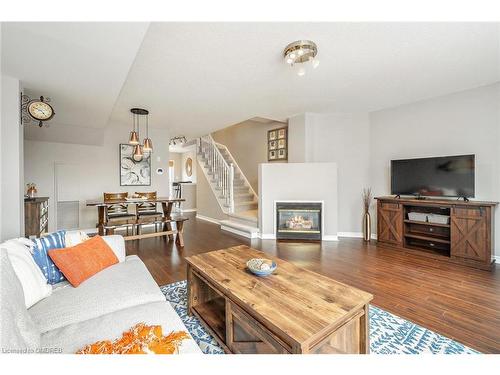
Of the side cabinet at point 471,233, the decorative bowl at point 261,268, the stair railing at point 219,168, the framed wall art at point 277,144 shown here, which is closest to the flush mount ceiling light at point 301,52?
the decorative bowl at point 261,268

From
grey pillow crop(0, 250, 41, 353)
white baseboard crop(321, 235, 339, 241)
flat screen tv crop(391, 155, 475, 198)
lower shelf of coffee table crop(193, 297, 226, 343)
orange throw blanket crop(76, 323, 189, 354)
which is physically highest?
flat screen tv crop(391, 155, 475, 198)

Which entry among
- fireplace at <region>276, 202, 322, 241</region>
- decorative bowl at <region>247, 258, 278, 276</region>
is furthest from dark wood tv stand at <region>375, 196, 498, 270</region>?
decorative bowl at <region>247, 258, 278, 276</region>

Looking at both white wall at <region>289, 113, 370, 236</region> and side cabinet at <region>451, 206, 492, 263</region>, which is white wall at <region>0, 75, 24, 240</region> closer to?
white wall at <region>289, 113, 370, 236</region>

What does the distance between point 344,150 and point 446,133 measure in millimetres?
1588

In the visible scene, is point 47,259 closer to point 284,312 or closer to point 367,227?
point 284,312

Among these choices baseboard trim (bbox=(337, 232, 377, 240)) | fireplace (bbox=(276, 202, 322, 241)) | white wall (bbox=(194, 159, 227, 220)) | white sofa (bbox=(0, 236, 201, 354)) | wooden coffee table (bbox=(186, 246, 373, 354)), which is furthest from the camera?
white wall (bbox=(194, 159, 227, 220))

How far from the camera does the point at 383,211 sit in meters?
3.85

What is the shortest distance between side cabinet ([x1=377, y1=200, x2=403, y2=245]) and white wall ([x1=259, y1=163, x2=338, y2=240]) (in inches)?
29.3

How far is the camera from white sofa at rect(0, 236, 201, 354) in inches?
35.8

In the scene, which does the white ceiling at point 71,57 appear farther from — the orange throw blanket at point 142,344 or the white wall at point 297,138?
the white wall at point 297,138

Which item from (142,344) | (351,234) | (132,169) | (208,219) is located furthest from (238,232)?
(142,344)

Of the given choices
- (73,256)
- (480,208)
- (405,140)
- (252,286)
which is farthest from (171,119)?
(480,208)

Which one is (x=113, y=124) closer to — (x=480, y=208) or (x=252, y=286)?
(x=252, y=286)
